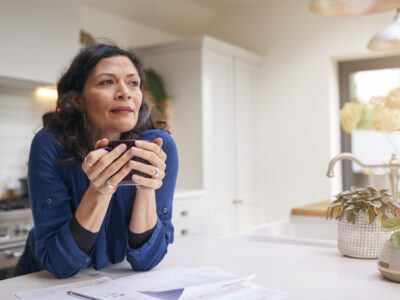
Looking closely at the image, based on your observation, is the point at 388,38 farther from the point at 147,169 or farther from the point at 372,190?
the point at 147,169

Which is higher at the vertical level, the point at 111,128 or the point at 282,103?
the point at 282,103

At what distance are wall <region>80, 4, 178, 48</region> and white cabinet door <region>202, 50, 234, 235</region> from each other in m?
0.81

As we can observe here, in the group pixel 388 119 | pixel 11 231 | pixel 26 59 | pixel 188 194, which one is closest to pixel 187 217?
pixel 188 194

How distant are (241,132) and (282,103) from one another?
55 centimetres

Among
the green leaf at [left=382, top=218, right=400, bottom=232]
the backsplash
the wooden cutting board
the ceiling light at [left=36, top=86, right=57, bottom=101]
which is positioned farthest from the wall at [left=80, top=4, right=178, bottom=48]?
the green leaf at [left=382, top=218, right=400, bottom=232]

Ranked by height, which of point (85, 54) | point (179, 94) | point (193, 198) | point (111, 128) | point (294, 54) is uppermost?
point (294, 54)

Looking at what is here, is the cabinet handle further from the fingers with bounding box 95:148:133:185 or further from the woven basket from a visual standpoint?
the fingers with bounding box 95:148:133:185

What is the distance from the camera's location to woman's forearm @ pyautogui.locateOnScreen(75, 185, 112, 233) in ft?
3.59

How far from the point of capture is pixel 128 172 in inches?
41.1

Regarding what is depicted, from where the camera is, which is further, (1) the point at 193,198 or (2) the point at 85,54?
(1) the point at 193,198

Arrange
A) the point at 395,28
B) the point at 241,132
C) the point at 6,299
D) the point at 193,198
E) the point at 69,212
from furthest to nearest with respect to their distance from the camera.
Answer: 1. the point at 241,132
2. the point at 193,198
3. the point at 395,28
4. the point at 69,212
5. the point at 6,299

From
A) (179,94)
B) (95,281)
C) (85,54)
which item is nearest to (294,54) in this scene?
(179,94)

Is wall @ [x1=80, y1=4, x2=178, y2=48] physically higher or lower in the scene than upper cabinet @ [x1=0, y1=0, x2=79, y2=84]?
higher

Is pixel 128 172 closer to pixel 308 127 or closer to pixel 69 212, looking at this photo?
pixel 69 212
